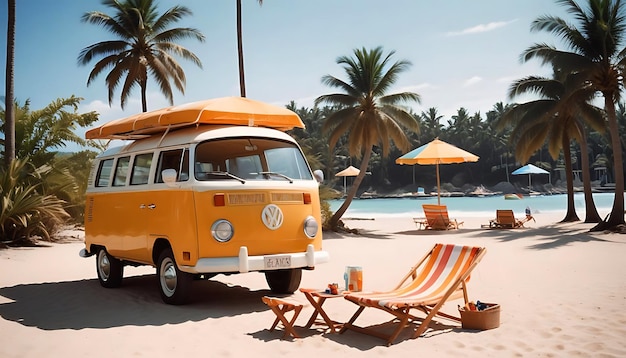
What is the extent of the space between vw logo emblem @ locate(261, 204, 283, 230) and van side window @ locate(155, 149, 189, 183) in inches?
42.6

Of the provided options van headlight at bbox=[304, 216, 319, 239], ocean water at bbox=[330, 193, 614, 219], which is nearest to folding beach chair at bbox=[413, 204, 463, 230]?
ocean water at bbox=[330, 193, 614, 219]

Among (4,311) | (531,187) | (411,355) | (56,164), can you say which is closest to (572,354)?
(411,355)

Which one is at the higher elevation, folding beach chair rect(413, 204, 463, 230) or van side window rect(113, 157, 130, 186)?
van side window rect(113, 157, 130, 186)

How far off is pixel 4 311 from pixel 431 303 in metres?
5.56

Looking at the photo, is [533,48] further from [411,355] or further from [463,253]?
[411,355]

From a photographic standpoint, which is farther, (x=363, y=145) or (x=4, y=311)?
(x=363, y=145)

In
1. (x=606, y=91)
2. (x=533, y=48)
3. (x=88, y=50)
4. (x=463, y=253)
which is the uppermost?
(x=88, y=50)

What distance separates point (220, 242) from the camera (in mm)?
7168

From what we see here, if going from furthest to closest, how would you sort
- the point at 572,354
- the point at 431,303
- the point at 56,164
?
1. the point at 56,164
2. the point at 431,303
3. the point at 572,354

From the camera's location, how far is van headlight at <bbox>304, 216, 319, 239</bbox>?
25.5 feet

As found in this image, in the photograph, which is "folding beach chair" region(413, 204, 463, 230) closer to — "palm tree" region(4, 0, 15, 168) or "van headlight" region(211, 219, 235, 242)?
"palm tree" region(4, 0, 15, 168)

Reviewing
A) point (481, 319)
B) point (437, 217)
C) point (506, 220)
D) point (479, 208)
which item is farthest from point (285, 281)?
point (479, 208)

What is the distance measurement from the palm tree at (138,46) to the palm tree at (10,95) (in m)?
8.66

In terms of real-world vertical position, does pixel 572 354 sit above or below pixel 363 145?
below
